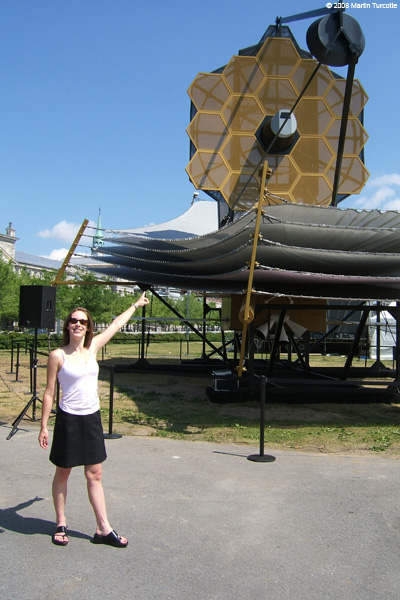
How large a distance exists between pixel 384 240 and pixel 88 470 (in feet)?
29.7

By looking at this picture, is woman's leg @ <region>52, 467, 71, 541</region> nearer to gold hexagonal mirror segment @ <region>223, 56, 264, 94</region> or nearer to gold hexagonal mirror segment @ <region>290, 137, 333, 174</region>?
gold hexagonal mirror segment @ <region>290, 137, 333, 174</region>

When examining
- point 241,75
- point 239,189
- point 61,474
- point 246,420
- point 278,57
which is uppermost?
point 278,57

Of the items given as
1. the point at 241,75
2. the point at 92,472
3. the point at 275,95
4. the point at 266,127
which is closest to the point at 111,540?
the point at 92,472

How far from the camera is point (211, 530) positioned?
14.9 ft

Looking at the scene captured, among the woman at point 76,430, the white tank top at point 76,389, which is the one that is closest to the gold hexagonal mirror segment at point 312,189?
the woman at point 76,430

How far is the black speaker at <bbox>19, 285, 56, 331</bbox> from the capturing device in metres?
9.85

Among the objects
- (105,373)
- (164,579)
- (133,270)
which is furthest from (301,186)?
(164,579)

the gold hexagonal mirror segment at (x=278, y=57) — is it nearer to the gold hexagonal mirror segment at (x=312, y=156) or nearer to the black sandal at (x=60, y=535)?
the gold hexagonal mirror segment at (x=312, y=156)

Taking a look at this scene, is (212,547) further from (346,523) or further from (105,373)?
(105,373)

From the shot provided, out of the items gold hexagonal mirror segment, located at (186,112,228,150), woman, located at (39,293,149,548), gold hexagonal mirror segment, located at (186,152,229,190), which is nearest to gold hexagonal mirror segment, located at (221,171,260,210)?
gold hexagonal mirror segment, located at (186,152,229,190)

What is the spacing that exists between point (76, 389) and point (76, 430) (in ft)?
1.03

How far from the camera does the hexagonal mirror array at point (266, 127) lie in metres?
14.7

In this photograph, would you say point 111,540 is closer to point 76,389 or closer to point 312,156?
point 76,389

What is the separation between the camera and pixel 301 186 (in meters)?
15.3
